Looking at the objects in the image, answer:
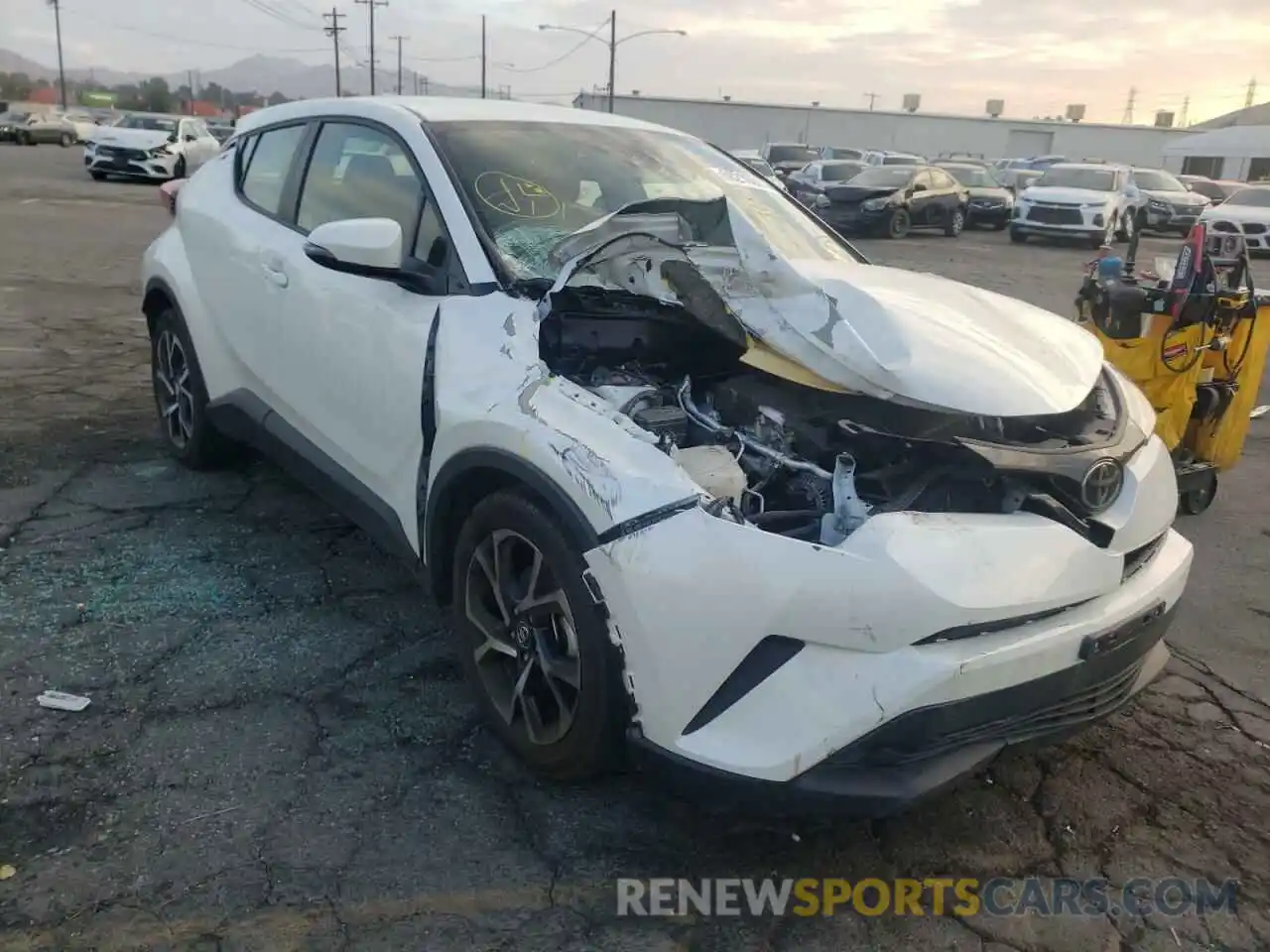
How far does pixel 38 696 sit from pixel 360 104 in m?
2.30

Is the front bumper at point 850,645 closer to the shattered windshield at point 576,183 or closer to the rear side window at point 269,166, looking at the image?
the shattered windshield at point 576,183

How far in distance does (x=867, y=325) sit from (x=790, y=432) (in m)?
0.39

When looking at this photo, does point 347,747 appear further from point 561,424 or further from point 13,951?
point 561,424

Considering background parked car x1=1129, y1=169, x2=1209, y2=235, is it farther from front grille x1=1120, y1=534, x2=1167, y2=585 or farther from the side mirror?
the side mirror

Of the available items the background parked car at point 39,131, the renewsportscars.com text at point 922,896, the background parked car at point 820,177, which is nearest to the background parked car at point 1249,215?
the background parked car at point 820,177

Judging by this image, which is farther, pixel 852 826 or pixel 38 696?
pixel 38 696

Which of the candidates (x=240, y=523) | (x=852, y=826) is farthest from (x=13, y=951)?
(x=240, y=523)

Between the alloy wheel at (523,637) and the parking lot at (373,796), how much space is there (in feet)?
0.66

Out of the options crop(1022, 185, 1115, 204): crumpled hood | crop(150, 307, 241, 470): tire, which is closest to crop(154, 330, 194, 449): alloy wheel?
crop(150, 307, 241, 470): tire

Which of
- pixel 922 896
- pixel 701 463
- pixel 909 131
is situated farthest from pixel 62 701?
pixel 909 131

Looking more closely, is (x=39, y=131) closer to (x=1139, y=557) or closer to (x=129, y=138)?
(x=129, y=138)

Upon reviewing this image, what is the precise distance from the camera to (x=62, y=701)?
3.12 meters

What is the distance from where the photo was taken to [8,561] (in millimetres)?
4035

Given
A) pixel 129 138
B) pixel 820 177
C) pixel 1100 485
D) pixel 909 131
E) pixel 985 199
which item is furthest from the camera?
pixel 909 131
